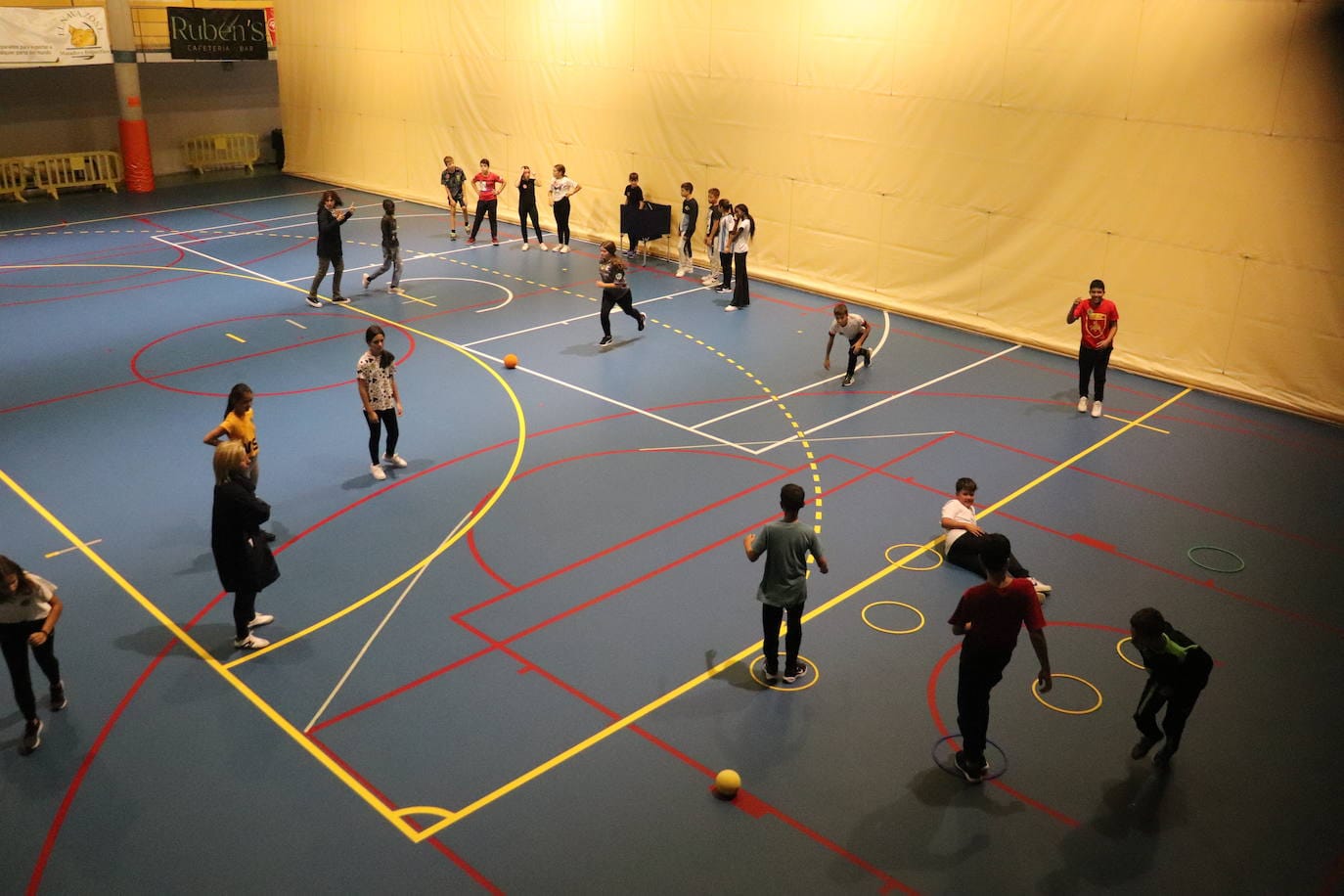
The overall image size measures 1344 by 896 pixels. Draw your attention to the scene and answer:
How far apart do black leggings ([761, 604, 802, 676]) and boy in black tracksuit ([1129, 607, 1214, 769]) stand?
249 centimetres

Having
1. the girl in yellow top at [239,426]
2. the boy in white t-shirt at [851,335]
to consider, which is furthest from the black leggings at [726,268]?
the girl in yellow top at [239,426]

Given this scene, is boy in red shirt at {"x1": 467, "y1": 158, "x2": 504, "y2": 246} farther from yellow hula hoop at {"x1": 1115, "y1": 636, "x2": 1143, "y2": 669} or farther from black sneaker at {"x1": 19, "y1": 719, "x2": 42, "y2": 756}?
yellow hula hoop at {"x1": 1115, "y1": 636, "x2": 1143, "y2": 669}

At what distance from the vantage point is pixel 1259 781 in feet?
26.0

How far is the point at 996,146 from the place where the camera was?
1825 cm

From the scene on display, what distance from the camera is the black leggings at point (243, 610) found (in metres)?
9.14

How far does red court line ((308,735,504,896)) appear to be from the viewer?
6875 millimetres

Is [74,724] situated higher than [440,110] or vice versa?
[440,110]

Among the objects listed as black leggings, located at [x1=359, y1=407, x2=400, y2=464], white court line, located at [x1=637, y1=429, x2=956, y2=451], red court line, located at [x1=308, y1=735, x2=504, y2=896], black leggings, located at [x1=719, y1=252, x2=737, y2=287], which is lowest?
red court line, located at [x1=308, y1=735, x2=504, y2=896]

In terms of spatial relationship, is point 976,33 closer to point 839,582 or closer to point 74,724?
point 839,582

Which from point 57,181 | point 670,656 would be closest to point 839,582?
point 670,656

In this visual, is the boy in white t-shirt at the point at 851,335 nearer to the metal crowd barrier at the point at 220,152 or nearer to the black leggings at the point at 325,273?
the black leggings at the point at 325,273

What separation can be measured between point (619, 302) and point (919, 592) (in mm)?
8660

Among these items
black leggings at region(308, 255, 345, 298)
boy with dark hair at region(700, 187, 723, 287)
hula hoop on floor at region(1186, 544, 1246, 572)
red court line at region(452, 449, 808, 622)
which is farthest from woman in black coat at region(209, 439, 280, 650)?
boy with dark hair at region(700, 187, 723, 287)

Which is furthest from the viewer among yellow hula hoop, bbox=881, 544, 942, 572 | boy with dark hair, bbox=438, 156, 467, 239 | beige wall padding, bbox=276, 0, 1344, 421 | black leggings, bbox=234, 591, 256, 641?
boy with dark hair, bbox=438, 156, 467, 239
